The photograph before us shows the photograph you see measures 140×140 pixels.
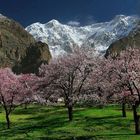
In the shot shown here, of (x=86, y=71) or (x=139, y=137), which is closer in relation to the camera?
(x=139, y=137)

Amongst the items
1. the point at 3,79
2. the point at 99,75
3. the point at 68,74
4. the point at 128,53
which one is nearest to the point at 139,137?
the point at 128,53

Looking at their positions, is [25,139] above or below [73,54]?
below

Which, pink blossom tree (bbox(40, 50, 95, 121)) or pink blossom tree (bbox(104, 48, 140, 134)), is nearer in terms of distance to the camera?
pink blossom tree (bbox(104, 48, 140, 134))

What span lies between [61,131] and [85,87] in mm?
21423

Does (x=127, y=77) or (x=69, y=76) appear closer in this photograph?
(x=127, y=77)

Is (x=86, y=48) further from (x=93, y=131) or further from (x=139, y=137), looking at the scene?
(x=139, y=137)

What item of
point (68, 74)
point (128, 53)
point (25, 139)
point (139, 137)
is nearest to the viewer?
point (139, 137)

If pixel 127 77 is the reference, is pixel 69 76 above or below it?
above

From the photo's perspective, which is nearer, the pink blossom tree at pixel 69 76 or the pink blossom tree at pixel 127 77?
the pink blossom tree at pixel 127 77

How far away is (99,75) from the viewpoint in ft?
219

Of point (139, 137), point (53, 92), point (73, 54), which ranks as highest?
point (73, 54)

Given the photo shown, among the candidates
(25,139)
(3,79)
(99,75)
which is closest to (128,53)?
(99,75)

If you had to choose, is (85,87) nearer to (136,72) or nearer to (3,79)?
(3,79)

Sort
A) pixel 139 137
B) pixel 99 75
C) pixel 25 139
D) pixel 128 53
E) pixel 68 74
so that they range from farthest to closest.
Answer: pixel 68 74 < pixel 99 75 < pixel 128 53 < pixel 25 139 < pixel 139 137
